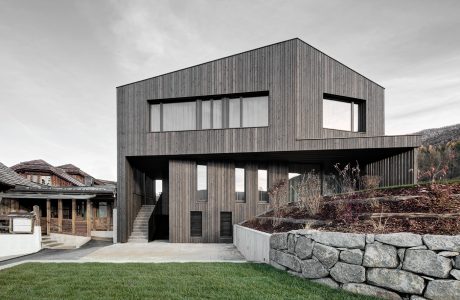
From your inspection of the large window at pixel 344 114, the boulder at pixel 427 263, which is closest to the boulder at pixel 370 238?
the boulder at pixel 427 263

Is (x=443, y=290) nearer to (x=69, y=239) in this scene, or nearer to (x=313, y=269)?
Result: (x=313, y=269)

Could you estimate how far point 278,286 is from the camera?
5.88 metres

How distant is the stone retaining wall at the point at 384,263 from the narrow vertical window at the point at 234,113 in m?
8.31

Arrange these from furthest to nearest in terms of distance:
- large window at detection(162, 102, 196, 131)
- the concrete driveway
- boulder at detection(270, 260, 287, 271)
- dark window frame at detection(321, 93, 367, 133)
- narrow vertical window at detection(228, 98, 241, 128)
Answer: dark window frame at detection(321, 93, 367, 133), large window at detection(162, 102, 196, 131), narrow vertical window at detection(228, 98, 241, 128), the concrete driveway, boulder at detection(270, 260, 287, 271)

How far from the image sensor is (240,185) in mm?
14750

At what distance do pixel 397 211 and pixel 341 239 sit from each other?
172cm

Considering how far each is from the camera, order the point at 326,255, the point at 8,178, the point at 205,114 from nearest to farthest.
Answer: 1. the point at 326,255
2. the point at 8,178
3. the point at 205,114

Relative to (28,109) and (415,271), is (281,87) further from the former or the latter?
(28,109)

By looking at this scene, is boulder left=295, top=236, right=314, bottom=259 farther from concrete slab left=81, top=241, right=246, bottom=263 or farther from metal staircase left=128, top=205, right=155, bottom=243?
metal staircase left=128, top=205, right=155, bottom=243

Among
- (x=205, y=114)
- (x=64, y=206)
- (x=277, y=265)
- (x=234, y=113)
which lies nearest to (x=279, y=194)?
(x=234, y=113)

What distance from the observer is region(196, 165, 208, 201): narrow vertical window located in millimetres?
14633

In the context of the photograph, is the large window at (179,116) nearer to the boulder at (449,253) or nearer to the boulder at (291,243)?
the boulder at (291,243)

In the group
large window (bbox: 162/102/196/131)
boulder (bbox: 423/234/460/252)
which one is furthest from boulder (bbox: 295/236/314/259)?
large window (bbox: 162/102/196/131)

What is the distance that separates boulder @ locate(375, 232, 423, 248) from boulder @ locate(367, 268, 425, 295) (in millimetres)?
465
